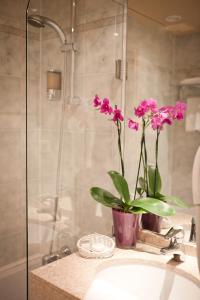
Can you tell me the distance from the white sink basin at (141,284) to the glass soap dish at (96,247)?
0.22ft

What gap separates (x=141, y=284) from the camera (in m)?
1.21

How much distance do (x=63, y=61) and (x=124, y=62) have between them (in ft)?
0.98

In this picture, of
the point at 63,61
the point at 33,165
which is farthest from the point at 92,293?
the point at 63,61

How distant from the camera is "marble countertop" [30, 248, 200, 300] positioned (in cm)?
103

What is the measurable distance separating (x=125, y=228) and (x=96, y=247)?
0.50 feet

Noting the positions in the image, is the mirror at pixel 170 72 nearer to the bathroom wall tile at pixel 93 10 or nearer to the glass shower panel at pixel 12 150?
the bathroom wall tile at pixel 93 10

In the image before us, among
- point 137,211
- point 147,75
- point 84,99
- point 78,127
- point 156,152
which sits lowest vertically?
point 137,211

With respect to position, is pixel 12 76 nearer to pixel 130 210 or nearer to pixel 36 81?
pixel 36 81

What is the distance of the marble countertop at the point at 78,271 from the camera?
3.39 ft

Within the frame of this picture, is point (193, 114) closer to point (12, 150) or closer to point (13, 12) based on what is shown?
point (12, 150)

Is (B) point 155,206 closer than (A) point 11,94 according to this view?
Yes

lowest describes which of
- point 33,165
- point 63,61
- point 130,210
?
point 130,210

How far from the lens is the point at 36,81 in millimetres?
1412

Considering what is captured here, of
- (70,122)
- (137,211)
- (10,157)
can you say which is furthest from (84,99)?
(10,157)
